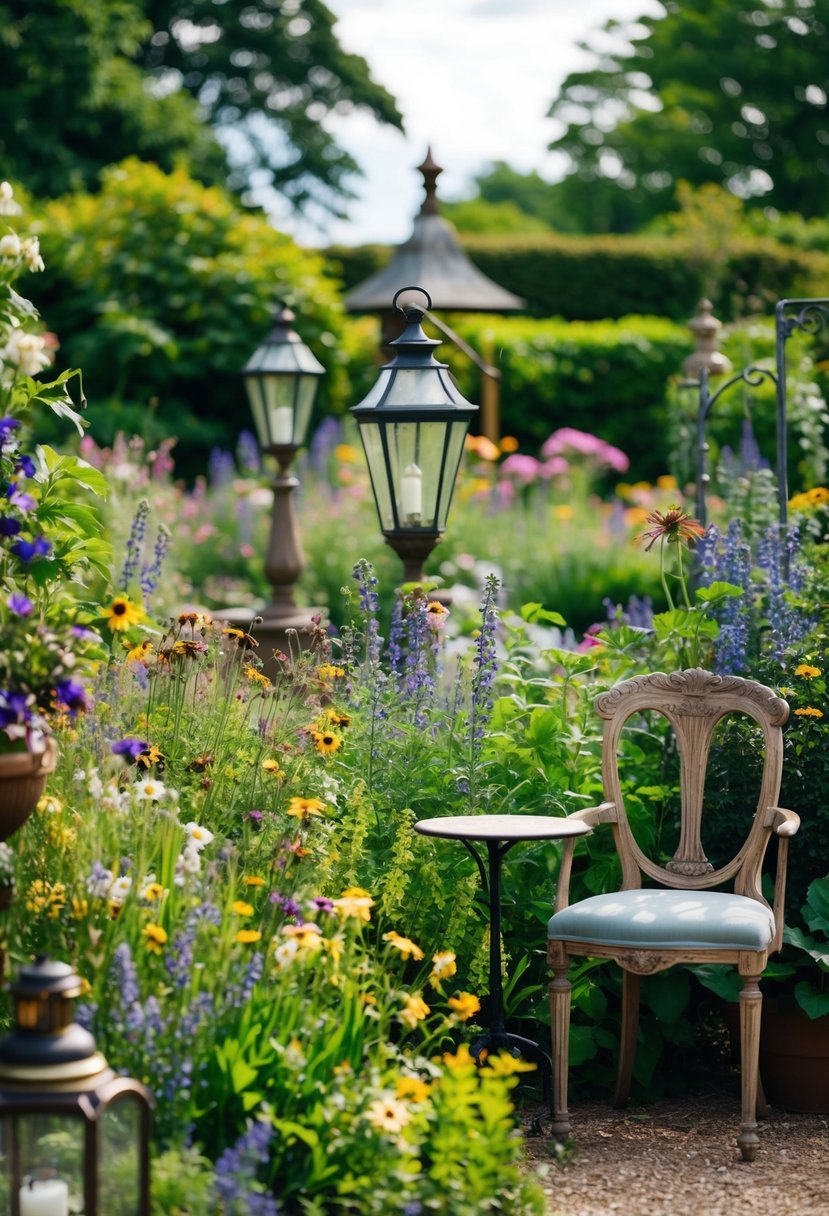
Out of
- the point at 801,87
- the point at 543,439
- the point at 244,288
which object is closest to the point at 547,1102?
the point at 244,288

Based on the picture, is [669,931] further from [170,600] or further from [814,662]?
[170,600]

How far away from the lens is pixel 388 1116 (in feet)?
9.19

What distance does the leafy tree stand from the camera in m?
29.7

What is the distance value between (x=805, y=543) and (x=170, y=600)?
10.0 ft

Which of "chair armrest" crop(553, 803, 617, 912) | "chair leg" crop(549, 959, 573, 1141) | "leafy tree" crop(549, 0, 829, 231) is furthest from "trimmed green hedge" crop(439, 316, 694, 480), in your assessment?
"leafy tree" crop(549, 0, 829, 231)

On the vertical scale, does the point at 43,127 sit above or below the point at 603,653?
above

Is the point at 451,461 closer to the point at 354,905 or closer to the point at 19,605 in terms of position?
the point at 354,905

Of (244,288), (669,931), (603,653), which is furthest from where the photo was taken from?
(244,288)

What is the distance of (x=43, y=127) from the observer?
63.1 ft

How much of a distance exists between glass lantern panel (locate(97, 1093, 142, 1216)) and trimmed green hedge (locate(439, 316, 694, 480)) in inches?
457

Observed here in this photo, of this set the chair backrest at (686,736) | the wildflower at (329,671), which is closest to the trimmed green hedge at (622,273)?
the wildflower at (329,671)

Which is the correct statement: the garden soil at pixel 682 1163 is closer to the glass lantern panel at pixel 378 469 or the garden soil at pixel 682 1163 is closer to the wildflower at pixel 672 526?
the wildflower at pixel 672 526

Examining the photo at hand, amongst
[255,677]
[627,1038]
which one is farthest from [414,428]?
[627,1038]

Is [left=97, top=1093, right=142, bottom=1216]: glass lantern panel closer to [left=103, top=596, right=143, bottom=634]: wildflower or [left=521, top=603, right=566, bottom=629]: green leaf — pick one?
[left=103, top=596, right=143, bottom=634]: wildflower
